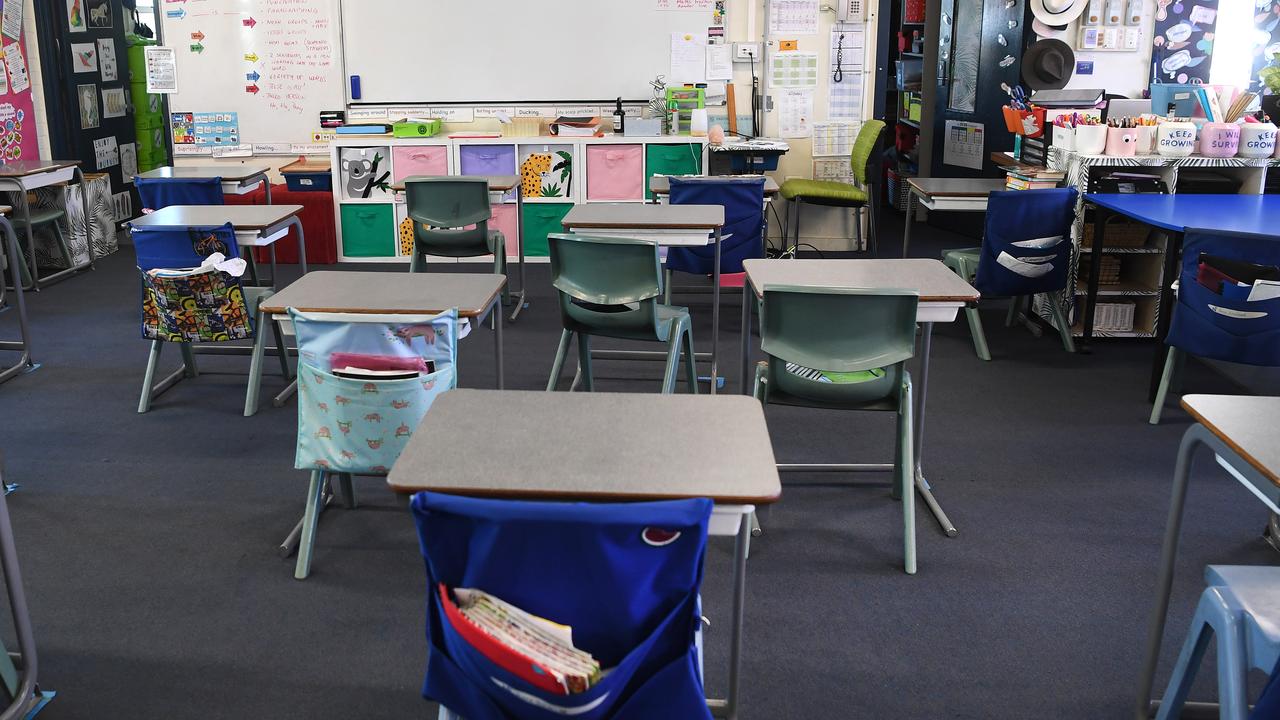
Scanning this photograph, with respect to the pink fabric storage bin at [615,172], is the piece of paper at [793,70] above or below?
above

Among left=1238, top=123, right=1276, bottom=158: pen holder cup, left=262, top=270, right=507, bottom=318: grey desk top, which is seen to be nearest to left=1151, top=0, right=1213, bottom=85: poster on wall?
left=1238, top=123, right=1276, bottom=158: pen holder cup

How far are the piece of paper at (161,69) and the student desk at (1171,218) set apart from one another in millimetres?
6364

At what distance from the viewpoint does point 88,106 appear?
8227 mm

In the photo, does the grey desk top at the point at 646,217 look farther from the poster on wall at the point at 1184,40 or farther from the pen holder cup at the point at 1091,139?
the poster on wall at the point at 1184,40

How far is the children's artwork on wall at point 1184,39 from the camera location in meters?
6.91

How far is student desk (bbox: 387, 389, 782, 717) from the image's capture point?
1836mm

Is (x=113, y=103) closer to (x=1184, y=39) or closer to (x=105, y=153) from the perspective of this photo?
(x=105, y=153)

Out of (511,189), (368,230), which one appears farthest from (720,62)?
(368,230)

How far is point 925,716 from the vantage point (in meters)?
2.47

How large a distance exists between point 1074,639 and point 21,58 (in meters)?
7.71

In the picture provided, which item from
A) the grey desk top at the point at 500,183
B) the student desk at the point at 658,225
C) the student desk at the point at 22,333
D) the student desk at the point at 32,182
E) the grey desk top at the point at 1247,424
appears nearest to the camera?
the grey desk top at the point at 1247,424

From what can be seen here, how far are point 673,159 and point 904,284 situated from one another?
422cm

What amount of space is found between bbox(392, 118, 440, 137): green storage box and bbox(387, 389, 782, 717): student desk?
215 inches

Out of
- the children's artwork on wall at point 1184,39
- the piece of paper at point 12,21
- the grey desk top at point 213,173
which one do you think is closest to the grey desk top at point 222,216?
the grey desk top at point 213,173
